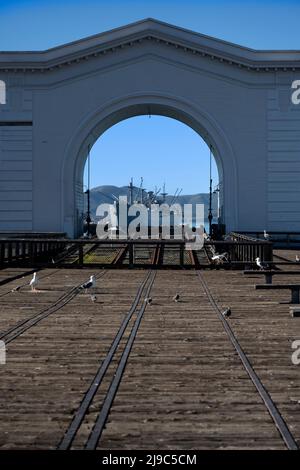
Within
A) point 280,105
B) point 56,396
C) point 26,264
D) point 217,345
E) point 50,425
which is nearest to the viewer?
point 50,425

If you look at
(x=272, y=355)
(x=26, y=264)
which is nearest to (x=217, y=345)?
(x=272, y=355)

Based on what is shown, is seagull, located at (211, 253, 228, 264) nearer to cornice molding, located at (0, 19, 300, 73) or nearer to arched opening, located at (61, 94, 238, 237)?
arched opening, located at (61, 94, 238, 237)

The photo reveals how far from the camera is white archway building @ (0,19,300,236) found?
3653cm

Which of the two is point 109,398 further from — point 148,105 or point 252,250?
point 148,105

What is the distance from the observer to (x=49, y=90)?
37.2 metres

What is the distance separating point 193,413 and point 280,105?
106 feet

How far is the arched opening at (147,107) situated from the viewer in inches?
1446

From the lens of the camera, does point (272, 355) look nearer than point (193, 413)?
No

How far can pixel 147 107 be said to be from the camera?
3800 cm

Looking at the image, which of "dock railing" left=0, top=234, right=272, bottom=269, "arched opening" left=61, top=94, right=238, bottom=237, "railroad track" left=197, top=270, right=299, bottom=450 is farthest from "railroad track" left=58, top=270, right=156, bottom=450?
"arched opening" left=61, top=94, right=238, bottom=237

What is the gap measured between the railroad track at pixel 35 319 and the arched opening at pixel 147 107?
73.6 ft

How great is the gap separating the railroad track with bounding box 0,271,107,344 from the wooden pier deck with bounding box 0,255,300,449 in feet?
0.06

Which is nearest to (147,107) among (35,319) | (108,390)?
(35,319)
